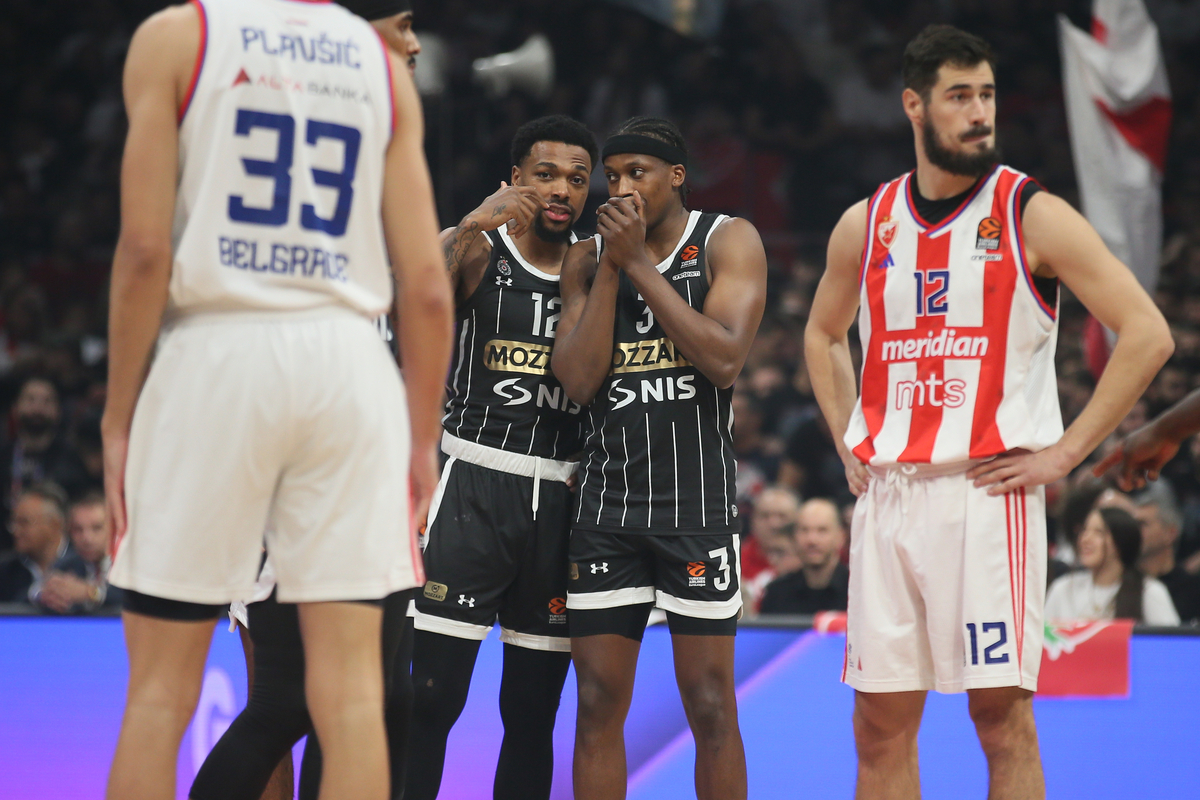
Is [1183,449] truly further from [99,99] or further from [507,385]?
[99,99]

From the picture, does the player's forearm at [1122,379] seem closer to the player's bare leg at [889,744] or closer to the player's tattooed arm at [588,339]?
the player's bare leg at [889,744]

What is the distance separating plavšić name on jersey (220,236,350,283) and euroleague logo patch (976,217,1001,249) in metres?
1.78

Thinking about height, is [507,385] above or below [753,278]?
below

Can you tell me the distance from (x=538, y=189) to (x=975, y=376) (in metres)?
1.49

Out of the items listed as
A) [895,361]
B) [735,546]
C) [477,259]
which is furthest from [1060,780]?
[477,259]

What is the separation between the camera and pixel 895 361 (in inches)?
136

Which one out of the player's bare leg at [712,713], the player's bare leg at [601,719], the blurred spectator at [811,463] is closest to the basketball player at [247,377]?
the player's bare leg at [601,719]

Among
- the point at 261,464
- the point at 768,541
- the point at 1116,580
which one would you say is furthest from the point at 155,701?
the point at 768,541

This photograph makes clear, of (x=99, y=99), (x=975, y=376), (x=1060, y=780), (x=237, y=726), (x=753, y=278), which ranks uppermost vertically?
(x=99, y=99)

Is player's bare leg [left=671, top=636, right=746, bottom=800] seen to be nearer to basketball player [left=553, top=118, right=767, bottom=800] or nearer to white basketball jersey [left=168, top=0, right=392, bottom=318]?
basketball player [left=553, top=118, right=767, bottom=800]

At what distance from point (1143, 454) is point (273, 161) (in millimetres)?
2482

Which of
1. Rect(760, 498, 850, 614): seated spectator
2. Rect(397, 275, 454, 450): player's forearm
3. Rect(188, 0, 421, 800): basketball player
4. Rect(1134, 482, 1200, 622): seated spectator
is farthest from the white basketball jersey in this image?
Rect(1134, 482, 1200, 622): seated spectator

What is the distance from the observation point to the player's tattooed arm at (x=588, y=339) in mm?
3693

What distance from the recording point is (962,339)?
336cm
